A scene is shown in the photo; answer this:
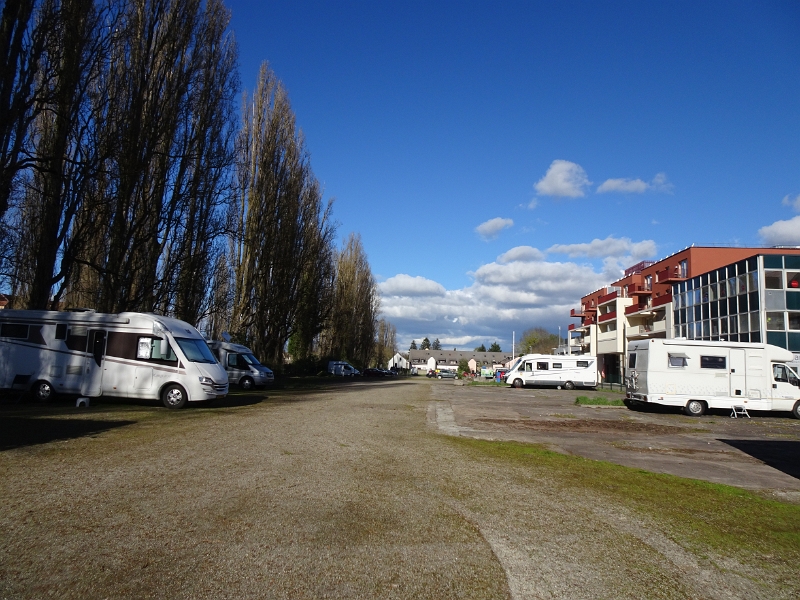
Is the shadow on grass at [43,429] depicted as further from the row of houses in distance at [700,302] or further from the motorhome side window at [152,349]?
the row of houses in distance at [700,302]

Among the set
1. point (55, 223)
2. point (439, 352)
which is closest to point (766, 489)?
point (55, 223)

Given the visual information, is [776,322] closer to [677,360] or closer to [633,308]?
[677,360]

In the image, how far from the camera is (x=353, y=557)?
4.59 meters

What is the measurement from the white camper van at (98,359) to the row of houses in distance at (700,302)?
35361mm

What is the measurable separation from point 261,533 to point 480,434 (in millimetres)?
9166

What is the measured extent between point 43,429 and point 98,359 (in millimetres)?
6163

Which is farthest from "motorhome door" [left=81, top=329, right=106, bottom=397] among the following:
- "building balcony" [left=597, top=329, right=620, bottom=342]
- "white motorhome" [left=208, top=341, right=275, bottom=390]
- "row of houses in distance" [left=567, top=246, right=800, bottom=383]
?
"building balcony" [left=597, top=329, right=620, bottom=342]

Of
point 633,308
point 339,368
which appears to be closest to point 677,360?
point 339,368

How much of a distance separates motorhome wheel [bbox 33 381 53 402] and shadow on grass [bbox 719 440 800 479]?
717 inches

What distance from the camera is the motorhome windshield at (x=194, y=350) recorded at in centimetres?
1762

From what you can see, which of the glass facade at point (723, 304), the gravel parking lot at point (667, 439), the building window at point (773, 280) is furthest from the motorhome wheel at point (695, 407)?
the building window at point (773, 280)

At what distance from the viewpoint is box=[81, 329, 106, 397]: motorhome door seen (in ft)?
56.6

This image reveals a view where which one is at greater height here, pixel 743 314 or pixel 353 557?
pixel 743 314

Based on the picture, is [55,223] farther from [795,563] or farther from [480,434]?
[795,563]
